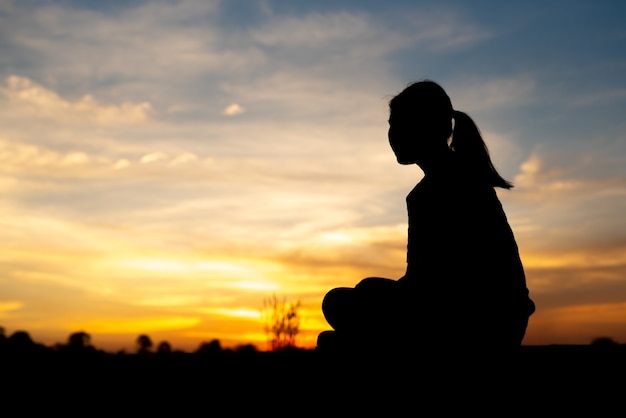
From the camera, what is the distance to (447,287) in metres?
2.38

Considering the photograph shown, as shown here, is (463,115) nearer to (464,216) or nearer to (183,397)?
(464,216)

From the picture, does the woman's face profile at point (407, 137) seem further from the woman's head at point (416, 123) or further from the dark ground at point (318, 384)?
the dark ground at point (318, 384)

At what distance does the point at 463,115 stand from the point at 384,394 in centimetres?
128

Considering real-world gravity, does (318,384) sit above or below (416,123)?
below

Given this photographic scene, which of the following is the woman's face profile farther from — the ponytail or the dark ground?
the dark ground

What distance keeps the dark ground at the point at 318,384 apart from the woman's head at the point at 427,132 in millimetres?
Result: 818

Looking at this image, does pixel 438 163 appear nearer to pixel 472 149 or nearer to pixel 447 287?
pixel 472 149

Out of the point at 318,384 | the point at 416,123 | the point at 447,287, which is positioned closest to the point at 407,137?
the point at 416,123

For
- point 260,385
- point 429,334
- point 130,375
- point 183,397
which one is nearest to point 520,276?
point 429,334

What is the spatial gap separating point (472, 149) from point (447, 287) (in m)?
0.69

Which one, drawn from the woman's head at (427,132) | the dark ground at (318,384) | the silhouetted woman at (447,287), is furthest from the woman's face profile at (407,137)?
the dark ground at (318,384)

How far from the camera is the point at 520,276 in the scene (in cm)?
243

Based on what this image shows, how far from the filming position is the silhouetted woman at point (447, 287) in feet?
7.75

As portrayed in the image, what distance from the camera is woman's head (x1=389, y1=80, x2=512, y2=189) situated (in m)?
2.61
